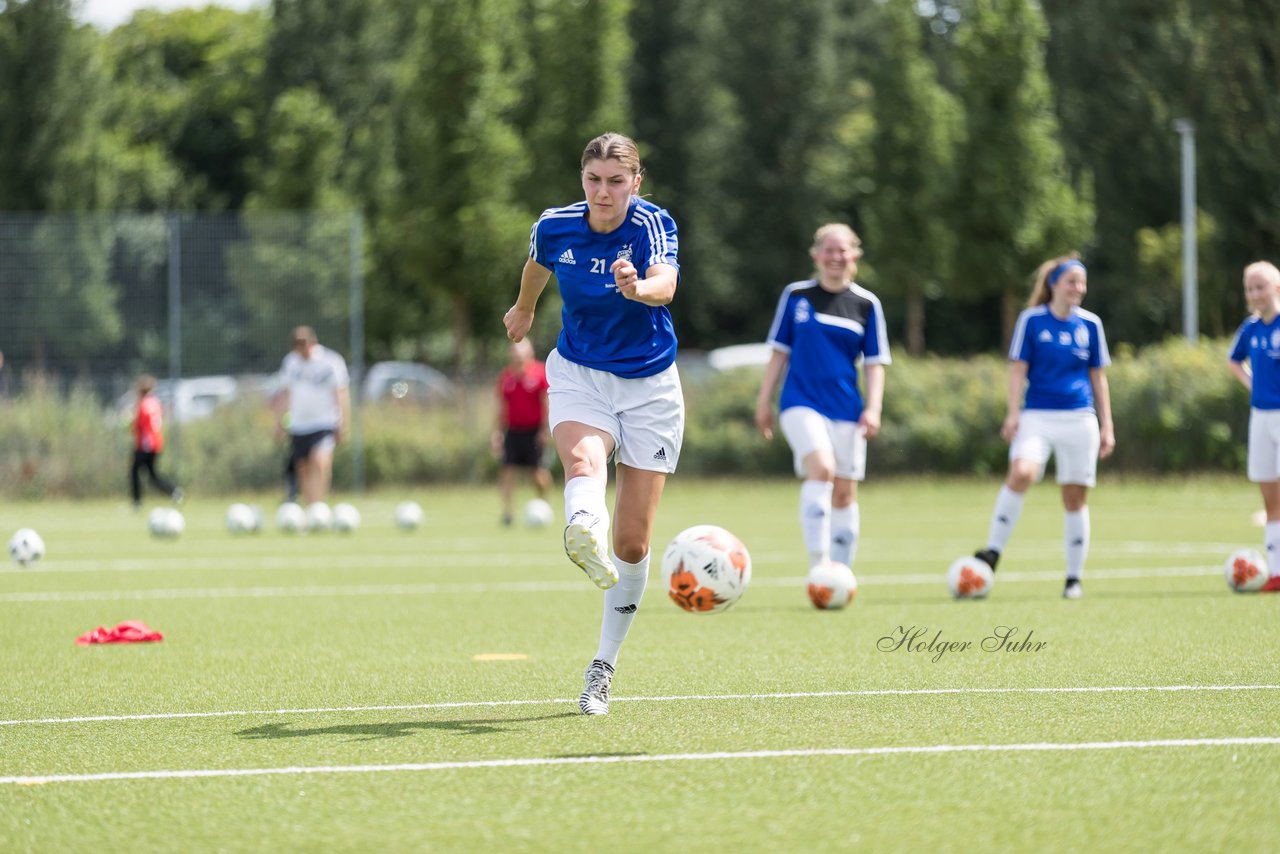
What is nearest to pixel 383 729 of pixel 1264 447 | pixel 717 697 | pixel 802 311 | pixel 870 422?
pixel 717 697

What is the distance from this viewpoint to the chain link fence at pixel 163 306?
29.8 metres

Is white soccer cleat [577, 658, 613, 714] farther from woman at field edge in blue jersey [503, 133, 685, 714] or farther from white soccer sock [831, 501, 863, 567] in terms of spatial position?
white soccer sock [831, 501, 863, 567]

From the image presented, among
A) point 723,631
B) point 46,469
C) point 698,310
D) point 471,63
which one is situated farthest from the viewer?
point 698,310

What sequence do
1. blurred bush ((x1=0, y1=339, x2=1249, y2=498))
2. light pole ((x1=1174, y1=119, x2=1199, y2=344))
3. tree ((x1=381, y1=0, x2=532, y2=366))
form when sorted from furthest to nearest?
light pole ((x1=1174, y1=119, x2=1199, y2=344)) < tree ((x1=381, y1=0, x2=532, y2=366)) < blurred bush ((x1=0, y1=339, x2=1249, y2=498))

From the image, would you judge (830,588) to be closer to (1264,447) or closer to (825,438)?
(825,438)

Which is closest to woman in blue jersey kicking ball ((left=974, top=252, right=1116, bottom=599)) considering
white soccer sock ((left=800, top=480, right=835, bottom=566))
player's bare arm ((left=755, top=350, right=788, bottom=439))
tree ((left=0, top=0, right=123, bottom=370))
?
white soccer sock ((left=800, top=480, right=835, bottom=566))

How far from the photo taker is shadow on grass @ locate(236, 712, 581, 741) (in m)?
6.72

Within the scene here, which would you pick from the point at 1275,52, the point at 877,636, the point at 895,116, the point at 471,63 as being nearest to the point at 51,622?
the point at 877,636

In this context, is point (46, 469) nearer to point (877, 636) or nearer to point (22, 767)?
point (877, 636)

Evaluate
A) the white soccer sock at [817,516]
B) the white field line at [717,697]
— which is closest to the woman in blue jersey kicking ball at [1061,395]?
the white soccer sock at [817,516]

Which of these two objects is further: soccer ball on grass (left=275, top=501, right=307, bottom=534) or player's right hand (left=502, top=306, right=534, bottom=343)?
soccer ball on grass (left=275, top=501, right=307, bottom=534)

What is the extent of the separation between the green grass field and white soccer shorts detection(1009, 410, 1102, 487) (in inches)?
35.6

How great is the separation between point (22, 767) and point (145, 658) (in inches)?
134

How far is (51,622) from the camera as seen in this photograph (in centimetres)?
1153
